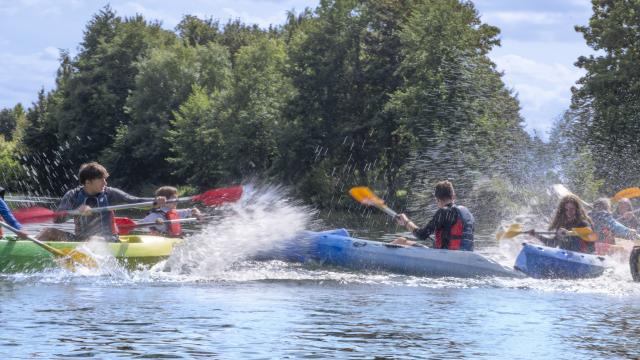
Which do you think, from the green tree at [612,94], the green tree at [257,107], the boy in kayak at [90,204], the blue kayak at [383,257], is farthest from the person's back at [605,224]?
the green tree at [257,107]

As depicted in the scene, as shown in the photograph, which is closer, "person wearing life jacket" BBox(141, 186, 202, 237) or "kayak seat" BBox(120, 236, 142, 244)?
"kayak seat" BBox(120, 236, 142, 244)

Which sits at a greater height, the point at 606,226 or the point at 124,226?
the point at 606,226

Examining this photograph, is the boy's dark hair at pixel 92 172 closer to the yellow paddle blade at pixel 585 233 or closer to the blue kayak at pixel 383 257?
the blue kayak at pixel 383 257

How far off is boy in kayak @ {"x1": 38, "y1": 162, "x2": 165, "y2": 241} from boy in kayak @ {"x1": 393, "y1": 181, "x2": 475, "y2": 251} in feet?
12.9

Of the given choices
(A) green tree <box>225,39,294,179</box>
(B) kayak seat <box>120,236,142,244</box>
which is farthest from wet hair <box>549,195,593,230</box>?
(A) green tree <box>225,39,294,179</box>

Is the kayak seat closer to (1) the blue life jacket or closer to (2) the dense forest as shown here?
(1) the blue life jacket

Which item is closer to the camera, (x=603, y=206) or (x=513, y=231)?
(x=513, y=231)

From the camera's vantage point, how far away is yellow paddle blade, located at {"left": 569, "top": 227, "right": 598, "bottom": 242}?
15508mm

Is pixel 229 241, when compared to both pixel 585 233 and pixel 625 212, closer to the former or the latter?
pixel 585 233

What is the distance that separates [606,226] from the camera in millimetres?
17047

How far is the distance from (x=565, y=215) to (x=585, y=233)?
0.42 meters

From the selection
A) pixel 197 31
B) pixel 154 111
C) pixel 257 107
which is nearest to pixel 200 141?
pixel 257 107

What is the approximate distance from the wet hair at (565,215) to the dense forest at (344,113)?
16.0 metres

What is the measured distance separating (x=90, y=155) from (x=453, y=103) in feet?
96.6
